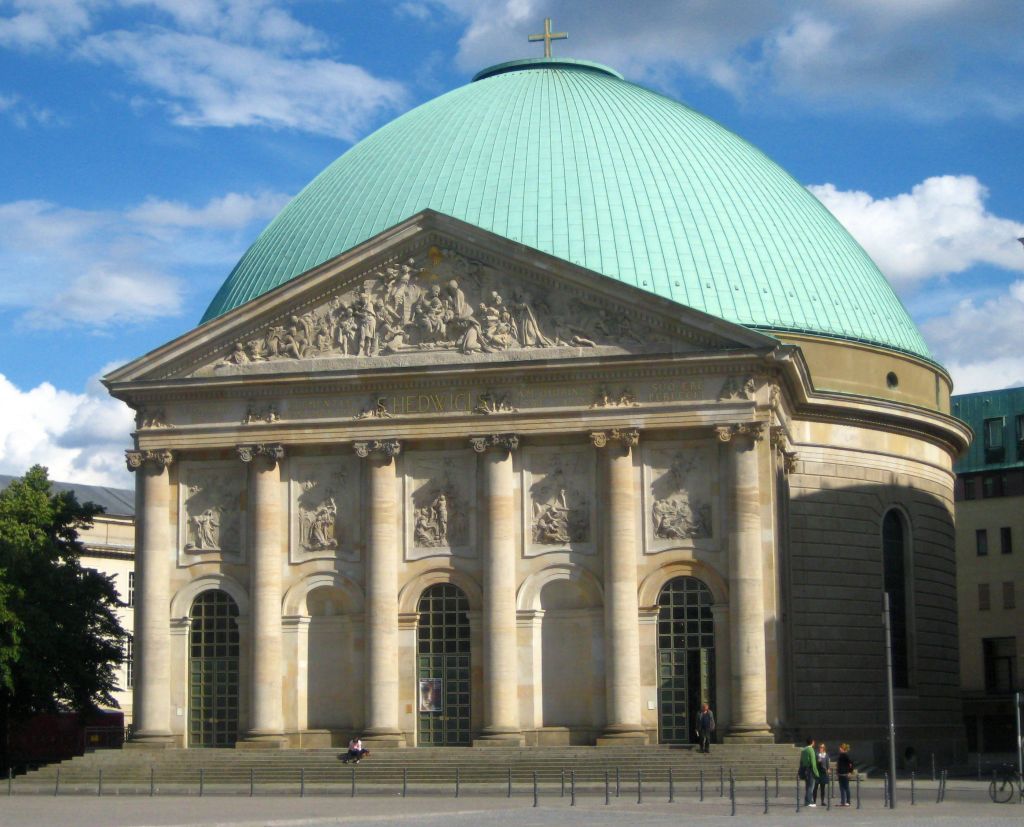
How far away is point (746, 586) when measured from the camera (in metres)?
52.0

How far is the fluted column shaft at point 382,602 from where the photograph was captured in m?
54.1

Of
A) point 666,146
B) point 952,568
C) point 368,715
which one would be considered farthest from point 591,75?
point 368,715

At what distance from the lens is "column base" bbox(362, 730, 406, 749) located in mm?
53562

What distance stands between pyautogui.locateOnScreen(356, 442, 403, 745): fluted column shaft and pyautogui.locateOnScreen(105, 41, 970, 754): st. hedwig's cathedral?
0.08 m

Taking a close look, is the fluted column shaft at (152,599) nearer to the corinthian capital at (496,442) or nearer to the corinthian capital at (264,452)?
the corinthian capital at (264,452)

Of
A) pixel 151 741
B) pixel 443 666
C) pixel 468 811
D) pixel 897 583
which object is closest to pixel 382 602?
pixel 443 666

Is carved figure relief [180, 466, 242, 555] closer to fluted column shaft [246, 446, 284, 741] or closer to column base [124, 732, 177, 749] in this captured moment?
fluted column shaft [246, 446, 284, 741]

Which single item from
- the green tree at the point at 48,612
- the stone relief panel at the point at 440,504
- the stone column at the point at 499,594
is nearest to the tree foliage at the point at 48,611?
the green tree at the point at 48,612

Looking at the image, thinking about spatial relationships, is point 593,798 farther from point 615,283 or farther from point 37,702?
point 37,702

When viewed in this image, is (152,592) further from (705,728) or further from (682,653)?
(705,728)

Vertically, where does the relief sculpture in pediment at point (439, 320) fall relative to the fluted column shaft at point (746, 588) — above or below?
above

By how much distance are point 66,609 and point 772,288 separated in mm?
26379

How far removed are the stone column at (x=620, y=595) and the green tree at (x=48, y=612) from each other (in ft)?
62.9

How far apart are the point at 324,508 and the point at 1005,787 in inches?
881
